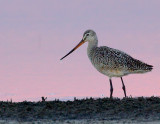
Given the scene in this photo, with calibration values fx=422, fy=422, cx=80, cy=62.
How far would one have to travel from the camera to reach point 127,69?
15.1 m

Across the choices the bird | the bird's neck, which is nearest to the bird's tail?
the bird

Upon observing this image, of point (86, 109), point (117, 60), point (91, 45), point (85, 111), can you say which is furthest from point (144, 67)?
point (85, 111)

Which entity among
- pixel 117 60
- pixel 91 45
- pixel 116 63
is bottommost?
pixel 116 63

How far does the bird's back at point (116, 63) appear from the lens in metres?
15.1

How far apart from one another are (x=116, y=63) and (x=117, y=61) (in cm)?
9

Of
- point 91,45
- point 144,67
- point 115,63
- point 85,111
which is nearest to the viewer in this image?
point 85,111

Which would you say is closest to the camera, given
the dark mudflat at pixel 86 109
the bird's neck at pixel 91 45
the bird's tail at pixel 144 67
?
the dark mudflat at pixel 86 109

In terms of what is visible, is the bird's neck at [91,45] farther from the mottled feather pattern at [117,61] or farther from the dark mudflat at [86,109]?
the dark mudflat at [86,109]

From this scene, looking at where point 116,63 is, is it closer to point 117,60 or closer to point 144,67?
point 117,60

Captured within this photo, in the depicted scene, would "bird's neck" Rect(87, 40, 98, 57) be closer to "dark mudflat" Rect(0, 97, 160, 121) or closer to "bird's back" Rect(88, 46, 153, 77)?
"bird's back" Rect(88, 46, 153, 77)

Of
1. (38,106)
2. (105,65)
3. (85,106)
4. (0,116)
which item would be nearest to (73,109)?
(85,106)

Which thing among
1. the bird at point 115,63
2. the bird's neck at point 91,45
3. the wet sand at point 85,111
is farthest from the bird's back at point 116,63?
the wet sand at point 85,111

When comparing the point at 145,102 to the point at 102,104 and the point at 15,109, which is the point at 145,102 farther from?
the point at 15,109

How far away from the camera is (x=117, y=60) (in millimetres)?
15164
